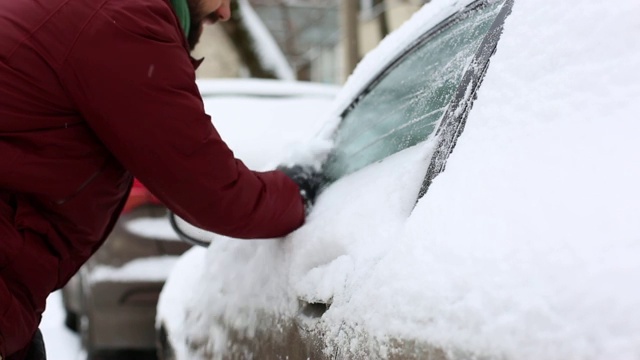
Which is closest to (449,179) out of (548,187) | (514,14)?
(548,187)

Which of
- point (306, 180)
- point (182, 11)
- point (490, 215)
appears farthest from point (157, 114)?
point (490, 215)

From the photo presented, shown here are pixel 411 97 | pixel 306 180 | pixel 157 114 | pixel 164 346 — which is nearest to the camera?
pixel 157 114

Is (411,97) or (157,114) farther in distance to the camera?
(411,97)

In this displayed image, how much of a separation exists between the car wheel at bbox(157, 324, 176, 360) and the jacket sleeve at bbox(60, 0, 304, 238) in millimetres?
1010

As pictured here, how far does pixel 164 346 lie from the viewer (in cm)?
275

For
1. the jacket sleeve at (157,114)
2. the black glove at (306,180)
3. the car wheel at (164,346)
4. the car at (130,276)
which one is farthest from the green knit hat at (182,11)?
the car at (130,276)

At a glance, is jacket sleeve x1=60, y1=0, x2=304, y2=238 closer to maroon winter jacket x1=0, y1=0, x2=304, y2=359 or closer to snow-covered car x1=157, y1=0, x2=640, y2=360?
maroon winter jacket x1=0, y1=0, x2=304, y2=359

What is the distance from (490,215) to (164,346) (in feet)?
6.47

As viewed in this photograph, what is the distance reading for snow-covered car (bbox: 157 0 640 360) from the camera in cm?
92

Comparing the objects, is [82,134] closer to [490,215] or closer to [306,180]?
[306,180]

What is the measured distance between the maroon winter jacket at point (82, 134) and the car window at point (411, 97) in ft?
1.35

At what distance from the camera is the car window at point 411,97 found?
5.03 feet

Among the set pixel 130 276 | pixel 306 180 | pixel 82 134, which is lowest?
pixel 130 276

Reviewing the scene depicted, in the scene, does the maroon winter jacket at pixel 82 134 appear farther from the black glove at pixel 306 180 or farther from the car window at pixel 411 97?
the car window at pixel 411 97
